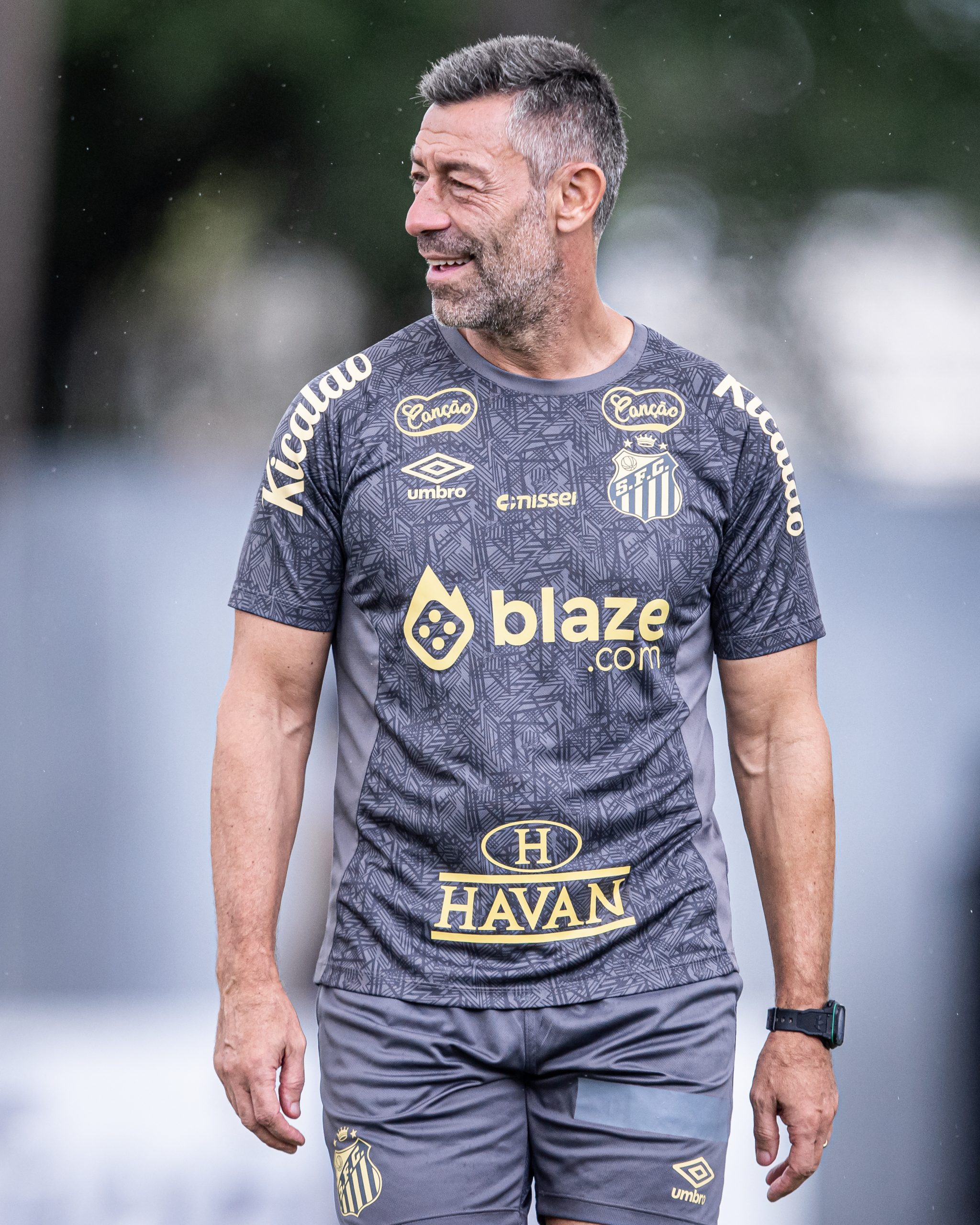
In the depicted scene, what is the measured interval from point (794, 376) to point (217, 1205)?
2.14 meters

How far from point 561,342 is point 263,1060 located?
1010 millimetres

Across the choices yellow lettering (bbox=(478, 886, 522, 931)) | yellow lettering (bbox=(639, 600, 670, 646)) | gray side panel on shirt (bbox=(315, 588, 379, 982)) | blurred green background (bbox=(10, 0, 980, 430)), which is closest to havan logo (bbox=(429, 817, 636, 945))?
yellow lettering (bbox=(478, 886, 522, 931))

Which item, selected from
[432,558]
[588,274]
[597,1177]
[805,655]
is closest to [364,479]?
[432,558]

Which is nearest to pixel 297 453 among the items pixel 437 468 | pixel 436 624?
pixel 437 468

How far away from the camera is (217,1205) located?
10.9ft

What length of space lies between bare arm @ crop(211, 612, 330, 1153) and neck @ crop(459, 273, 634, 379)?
453 millimetres

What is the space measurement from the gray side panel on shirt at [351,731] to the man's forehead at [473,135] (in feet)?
1.94

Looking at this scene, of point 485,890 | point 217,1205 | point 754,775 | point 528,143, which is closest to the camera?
point 485,890

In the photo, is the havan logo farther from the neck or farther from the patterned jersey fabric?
the neck

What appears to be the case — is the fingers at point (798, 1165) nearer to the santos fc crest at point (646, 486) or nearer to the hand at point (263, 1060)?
the hand at point (263, 1060)

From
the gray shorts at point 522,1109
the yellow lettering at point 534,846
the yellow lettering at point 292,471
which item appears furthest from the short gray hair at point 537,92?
the gray shorts at point 522,1109

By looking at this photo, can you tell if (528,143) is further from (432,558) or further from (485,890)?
(485,890)

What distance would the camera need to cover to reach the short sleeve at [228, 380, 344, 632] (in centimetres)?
210

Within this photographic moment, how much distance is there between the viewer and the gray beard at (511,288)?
2.12 meters
